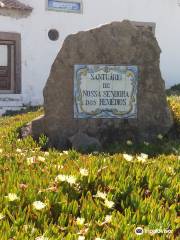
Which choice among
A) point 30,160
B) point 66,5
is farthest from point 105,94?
point 66,5

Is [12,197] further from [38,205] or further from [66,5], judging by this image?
[66,5]

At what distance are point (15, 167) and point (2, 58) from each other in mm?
14843

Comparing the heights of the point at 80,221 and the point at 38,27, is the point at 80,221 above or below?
below

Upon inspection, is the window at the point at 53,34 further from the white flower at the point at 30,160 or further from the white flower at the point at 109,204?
the white flower at the point at 109,204

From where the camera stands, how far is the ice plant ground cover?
3244 millimetres

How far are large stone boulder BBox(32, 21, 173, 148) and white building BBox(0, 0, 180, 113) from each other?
8211 mm

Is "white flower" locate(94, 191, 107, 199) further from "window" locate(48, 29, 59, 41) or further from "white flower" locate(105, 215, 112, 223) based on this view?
"window" locate(48, 29, 59, 41)

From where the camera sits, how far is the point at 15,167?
4.55 meters

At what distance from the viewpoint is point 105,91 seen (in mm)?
7316

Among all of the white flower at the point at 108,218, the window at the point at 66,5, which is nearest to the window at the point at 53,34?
the window at the point at 66,5

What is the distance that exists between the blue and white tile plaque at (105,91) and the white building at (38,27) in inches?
329

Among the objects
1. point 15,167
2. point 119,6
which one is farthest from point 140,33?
point 119,6

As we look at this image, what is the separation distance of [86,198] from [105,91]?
3605 mm

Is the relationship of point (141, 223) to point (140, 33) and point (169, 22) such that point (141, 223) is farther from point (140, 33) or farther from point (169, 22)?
point (169, 22)
